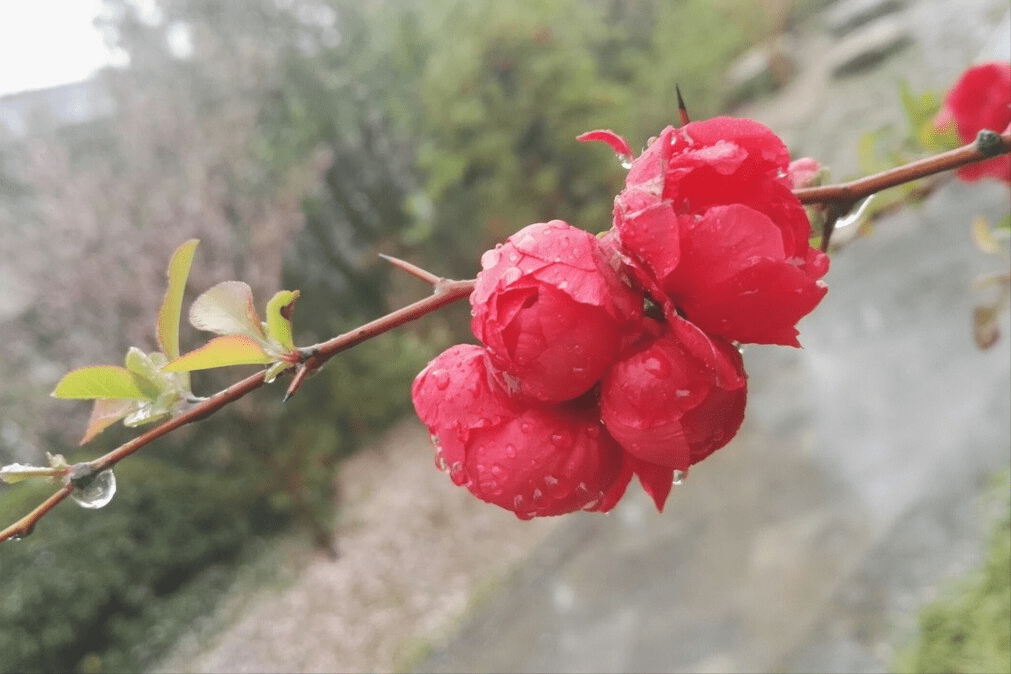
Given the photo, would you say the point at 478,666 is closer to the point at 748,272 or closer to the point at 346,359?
the point at 748,272

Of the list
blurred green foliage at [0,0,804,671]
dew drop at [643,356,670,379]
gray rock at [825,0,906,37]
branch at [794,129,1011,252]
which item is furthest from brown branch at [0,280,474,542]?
gray rock at [825,0,906,37]

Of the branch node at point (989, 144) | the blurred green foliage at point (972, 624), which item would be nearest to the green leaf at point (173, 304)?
the branch node at point (989, 144)

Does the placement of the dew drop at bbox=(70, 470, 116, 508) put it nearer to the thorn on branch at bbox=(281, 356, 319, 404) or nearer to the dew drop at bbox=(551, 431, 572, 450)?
the thorn on branch at bbox=(281, 356, 319, 404)

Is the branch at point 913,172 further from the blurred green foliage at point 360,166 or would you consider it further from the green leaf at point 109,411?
the blurred green foliage at point 360,166

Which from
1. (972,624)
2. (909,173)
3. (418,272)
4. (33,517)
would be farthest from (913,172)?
(972,624)

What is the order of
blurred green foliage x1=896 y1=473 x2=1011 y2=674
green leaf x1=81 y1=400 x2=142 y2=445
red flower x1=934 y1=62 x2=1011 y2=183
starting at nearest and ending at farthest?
green leaf x1=81 y1=400 x2=142 y2=445 → red flower x1=934 y1=62 x2=1011 y2=183 → blurred green foliage x1=896 y1=473 x2=1011 y2=674

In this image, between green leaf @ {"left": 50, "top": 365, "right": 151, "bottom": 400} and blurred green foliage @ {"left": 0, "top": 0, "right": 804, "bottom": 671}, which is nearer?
green leaf @ {"left": 50, "top": 365, "right": 151, "bottom": 400}

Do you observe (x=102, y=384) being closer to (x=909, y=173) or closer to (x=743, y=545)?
(x=909, y=173)
